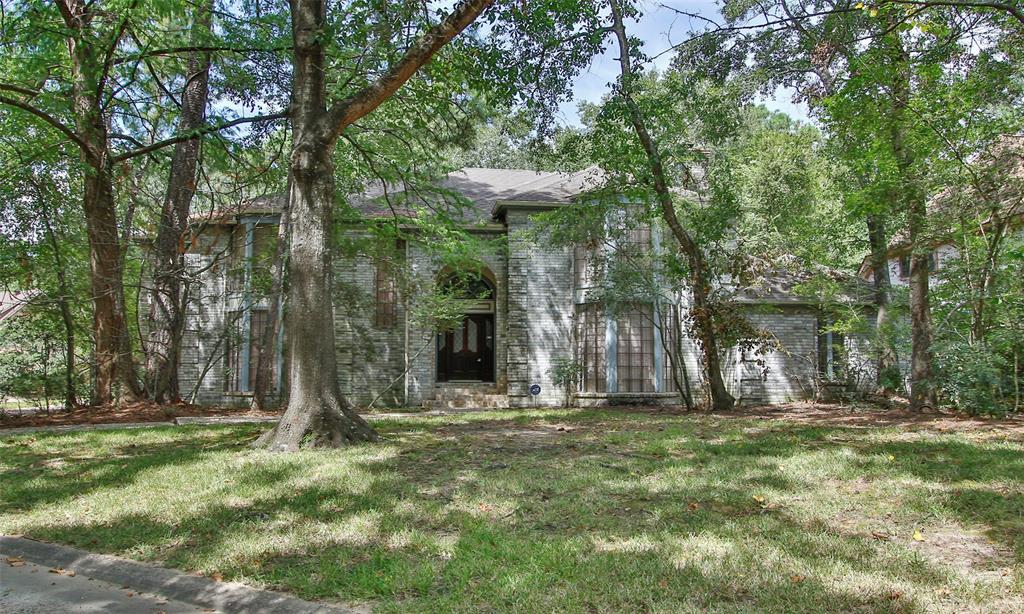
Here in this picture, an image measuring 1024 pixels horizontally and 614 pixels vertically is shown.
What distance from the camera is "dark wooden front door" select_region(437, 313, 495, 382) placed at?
20.5m

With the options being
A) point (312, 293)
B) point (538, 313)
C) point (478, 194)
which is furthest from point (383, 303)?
point (312, 293)

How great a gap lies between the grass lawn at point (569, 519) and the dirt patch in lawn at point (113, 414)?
10.0 ft

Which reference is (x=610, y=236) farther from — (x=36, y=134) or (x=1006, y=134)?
(x=36, y=134)

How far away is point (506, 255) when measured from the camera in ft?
61.7

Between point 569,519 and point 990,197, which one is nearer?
point 569,519

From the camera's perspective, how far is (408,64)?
8711 millimetres

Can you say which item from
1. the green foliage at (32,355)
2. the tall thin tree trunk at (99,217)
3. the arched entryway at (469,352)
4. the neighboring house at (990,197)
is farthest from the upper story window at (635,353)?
the green foliage at (32,355)

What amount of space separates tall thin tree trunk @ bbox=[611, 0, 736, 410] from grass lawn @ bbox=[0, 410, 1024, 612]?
17.1ft

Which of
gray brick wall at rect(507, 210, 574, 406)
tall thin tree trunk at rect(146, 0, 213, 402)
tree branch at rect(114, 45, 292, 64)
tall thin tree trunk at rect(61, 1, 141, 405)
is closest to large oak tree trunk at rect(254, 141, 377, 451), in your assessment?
tree branch at rect(114, 45, 292, 64)

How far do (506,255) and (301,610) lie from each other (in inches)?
608

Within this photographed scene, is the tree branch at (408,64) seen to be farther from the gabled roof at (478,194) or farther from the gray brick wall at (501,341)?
the gray brick wall at (501,341)

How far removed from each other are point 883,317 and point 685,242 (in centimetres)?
731

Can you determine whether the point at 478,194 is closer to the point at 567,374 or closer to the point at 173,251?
the point at 567,374

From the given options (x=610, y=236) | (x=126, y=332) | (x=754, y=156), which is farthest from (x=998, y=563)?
(x=754, y=156)
